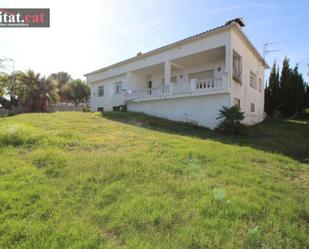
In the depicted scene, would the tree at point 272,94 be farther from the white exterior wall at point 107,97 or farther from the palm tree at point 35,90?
the palm tree at point 35,90

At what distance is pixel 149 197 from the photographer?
4469 mm

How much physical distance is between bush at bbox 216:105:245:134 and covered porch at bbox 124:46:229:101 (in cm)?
125

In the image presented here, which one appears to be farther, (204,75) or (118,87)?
(118,87)

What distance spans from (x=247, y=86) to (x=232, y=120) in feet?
17.9

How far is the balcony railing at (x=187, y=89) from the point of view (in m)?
13.2

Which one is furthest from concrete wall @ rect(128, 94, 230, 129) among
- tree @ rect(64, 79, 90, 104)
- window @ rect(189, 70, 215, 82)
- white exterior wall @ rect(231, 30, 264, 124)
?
tree @ rect(64, 79, 90, 104)

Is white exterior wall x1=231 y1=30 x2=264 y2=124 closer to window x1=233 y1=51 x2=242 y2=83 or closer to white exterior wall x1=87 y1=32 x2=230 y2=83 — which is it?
window x1=233 y1=51 x2=242 y2=83

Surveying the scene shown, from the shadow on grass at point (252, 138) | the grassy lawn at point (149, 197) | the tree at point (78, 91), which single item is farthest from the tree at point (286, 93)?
the tree at point (78, 91)

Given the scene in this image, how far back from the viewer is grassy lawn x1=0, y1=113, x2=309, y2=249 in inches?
136

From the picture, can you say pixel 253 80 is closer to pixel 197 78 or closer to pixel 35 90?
pixel 197 78

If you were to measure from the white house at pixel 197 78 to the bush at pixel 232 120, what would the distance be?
1001 mm

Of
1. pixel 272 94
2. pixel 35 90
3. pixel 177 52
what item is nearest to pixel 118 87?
pixel 35 90

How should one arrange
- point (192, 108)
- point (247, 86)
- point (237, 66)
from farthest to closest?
point (247, 86)
point (237, 66)
point (192, 108)

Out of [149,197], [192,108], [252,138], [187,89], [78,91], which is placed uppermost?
[78,91]
